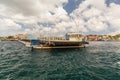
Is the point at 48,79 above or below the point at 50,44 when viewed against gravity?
below

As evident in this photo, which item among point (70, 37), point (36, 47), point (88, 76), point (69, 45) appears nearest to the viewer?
point (88, 76)

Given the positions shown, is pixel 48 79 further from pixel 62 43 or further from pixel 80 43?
pixel 80 43

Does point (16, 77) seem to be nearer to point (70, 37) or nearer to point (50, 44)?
point (50, 44)

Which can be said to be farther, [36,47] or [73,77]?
[36,47]

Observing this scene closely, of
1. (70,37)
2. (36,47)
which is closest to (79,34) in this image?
(70,37)

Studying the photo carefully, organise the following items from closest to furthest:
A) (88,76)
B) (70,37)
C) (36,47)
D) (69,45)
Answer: (88,76) → (36,47) → (69,45) → (70,37)

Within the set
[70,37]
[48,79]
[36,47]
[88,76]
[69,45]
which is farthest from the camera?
[70,37]

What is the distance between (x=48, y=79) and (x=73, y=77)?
12.6ft

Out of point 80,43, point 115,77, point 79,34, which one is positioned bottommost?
point 115,77

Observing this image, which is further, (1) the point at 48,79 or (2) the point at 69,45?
(2) the point at 69,45

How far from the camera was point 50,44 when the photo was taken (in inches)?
2249

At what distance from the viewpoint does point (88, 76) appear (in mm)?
19141

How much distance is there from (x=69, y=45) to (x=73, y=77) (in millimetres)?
43496

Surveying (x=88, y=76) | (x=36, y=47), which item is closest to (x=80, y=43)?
(x=36, y=47)
